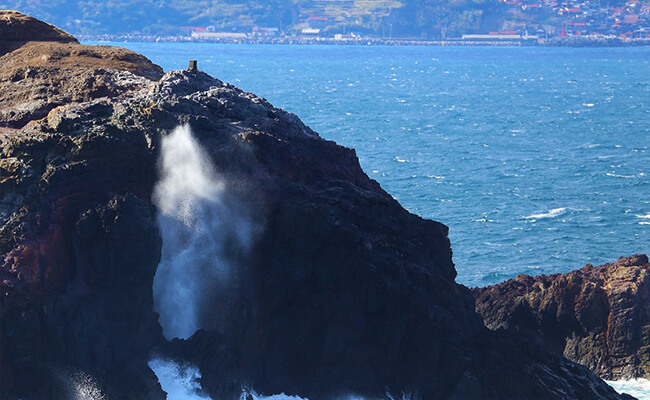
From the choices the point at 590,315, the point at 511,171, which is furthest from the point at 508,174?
the point at 590,315

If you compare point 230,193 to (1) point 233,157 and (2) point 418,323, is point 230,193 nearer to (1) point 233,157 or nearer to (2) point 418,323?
(1) point 233,157

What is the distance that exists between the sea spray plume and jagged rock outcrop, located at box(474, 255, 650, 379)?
18.1 m

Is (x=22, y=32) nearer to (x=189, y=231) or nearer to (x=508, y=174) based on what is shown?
(x=189, y=231)

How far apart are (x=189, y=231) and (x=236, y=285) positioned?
325 cm

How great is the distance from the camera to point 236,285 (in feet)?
164

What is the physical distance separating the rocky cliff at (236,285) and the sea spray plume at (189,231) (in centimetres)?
34

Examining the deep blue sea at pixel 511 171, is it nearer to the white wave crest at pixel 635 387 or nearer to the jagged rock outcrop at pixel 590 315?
the jagged rock outcrop at pixel 590 315

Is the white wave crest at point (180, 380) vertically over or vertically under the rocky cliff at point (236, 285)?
under

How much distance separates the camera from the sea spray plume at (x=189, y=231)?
5028 cm

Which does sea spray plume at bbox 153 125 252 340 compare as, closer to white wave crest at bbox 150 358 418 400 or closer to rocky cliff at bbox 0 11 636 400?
rocky cliff at bbox 0 11 636 400

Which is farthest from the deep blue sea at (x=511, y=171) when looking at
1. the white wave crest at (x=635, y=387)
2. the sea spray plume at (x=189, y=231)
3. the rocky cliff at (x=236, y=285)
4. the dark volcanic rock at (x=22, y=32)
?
the dark volcanic rock at (x=22, y=32)

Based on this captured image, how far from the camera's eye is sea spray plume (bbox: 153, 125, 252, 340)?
5028 cm

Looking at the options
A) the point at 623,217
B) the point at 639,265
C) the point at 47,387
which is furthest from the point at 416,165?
the point at 47,387

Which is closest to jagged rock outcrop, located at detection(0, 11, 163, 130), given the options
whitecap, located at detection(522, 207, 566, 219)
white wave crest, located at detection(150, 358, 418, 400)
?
white wave crest, located at detection(150, 358, 418, 400)
